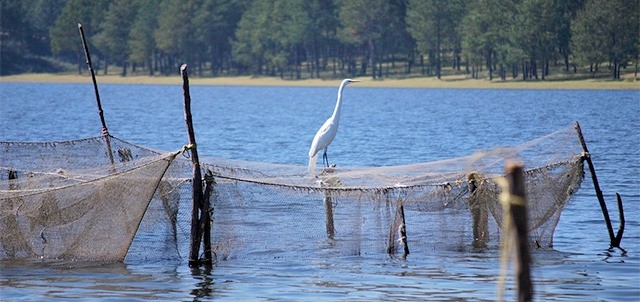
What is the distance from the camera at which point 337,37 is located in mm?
126062

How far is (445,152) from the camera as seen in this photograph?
129 feet

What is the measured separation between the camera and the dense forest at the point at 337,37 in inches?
4070

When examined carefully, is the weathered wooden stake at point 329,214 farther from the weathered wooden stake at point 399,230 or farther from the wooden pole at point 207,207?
the wooden pole at point 207,207

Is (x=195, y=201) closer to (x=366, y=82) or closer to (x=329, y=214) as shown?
(x=329, y=214)

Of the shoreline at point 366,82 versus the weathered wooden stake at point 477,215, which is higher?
the weathered wooden stake at point 477,215

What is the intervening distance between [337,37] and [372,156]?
294ft

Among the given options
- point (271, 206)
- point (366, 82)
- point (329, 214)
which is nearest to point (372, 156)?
point (329, 214)

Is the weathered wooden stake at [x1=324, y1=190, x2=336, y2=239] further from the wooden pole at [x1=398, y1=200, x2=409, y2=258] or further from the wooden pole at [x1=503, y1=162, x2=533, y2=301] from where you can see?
the wooden pole at [x1=503, y1=162, x2=533, y2=301]

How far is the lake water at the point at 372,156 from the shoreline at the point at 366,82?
11.4ft

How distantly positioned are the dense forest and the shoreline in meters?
1.29

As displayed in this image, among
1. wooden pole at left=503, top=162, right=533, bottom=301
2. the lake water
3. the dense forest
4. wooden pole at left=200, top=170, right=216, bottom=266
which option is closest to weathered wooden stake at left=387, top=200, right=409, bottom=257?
the lake water

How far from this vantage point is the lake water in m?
14.3

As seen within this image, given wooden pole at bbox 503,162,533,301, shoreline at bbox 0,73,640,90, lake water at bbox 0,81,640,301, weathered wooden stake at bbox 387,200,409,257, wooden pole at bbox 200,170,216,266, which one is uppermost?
wooden pole at bbox 503,162,533,301

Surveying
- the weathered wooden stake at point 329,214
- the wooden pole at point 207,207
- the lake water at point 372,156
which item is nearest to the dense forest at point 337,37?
the lake water at point 372,156
